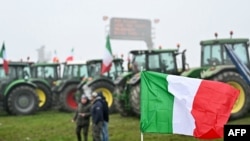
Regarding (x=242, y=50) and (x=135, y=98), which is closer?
(x=242, y=50)

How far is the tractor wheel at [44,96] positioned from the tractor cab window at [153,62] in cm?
638

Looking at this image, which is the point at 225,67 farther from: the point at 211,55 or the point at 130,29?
the point at 130,29

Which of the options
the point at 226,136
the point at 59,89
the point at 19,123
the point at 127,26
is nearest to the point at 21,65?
the point at 59,89

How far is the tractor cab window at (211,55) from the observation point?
12.8 metres

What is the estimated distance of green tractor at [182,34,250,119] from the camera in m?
11.9

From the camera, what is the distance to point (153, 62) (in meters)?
14.0

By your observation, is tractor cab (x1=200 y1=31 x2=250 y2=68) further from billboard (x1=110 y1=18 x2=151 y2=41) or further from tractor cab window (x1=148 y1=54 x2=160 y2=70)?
billboard (x1=110 y1=18 x2=151 y2=41)

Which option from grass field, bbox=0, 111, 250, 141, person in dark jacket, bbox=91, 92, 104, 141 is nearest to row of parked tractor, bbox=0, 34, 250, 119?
grass field, bbox=0, 111, 250, 141

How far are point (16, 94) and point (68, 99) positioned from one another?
2.25m

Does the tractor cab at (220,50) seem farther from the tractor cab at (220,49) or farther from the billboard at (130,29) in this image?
the billboard at (130,29)

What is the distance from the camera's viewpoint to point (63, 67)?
20250mm

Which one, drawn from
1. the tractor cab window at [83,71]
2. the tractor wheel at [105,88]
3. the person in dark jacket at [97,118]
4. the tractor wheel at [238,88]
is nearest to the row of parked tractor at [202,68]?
the tractor wheel at [238,88]

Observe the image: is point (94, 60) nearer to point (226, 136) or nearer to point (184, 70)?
point (184, 70)

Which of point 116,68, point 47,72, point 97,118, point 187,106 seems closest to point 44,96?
point 47,72
